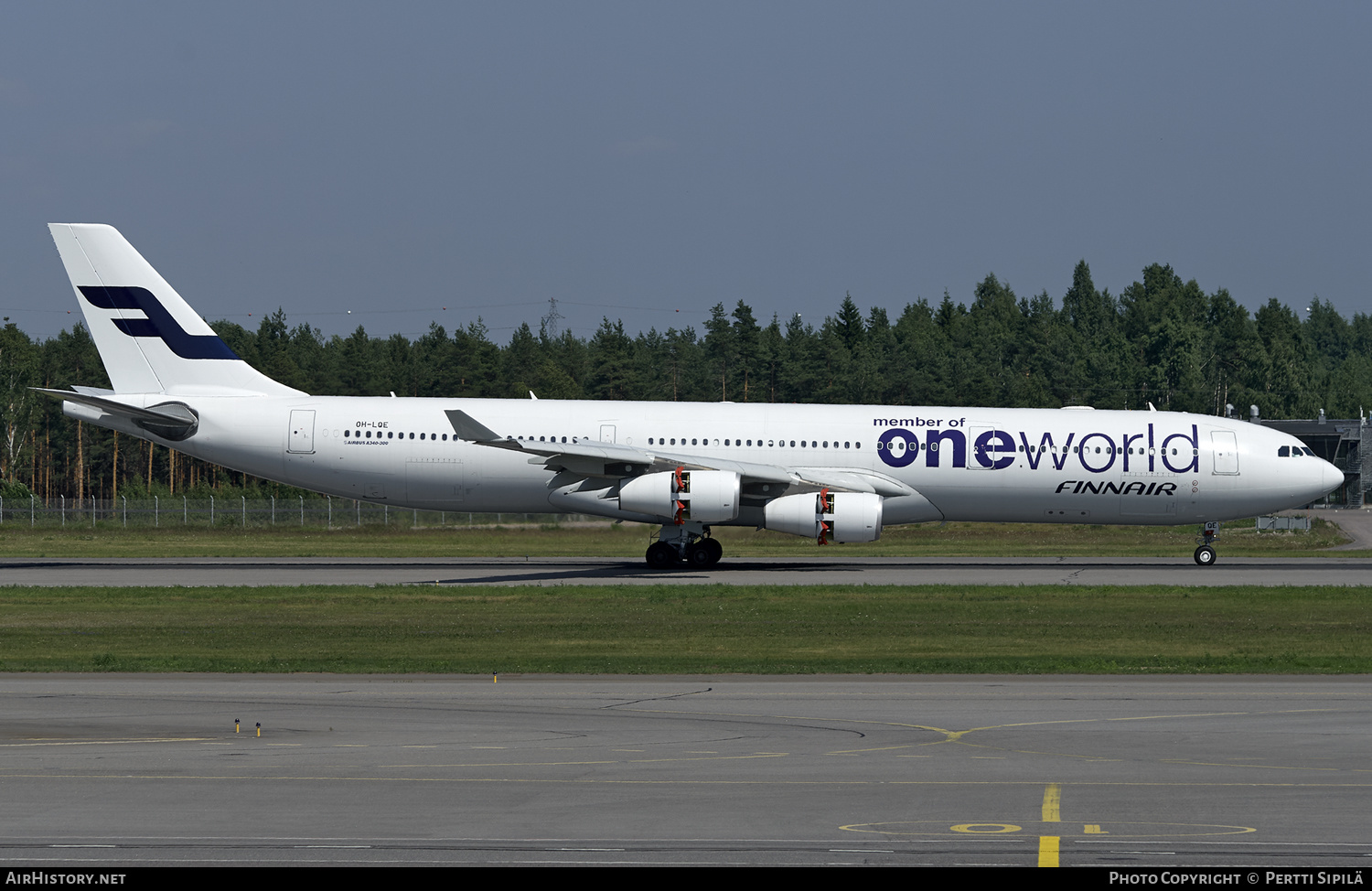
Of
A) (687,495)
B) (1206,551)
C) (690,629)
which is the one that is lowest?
(690,629)

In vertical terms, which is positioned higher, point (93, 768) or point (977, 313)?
point (977, 313)

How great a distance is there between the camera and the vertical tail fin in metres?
38.5

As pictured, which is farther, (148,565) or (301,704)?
(148,565)

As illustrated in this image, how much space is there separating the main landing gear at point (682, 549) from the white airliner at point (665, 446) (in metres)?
0.05

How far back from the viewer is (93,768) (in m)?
12.1

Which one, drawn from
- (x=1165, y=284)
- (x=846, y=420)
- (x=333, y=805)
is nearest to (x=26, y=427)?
(x=846, y=420)

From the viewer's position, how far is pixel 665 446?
37969 mm

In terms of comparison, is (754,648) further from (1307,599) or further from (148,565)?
(148,565)

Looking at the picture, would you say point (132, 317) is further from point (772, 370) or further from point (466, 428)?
point (772, 370)

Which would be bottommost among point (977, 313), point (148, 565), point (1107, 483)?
point (148, 565)

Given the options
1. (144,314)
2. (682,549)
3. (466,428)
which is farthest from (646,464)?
(144,314)

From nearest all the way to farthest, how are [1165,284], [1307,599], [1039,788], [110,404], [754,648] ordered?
[1039,788], [754,648], [1307,599], [110,404], [1165,284]

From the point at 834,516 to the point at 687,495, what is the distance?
394 centimetres

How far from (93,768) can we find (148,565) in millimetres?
28666
